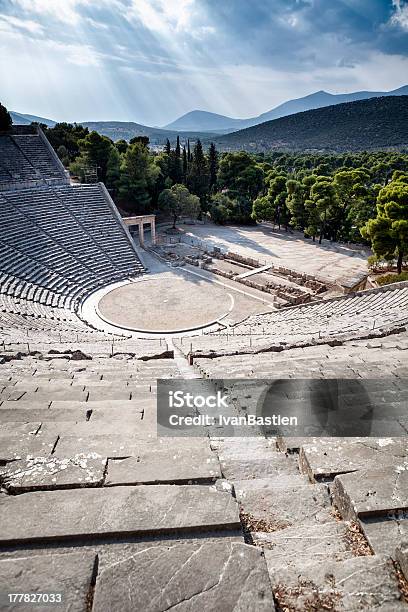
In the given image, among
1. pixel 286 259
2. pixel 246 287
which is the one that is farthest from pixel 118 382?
pixel 286 259

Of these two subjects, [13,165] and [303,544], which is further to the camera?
[13,165]

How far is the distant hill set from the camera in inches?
5595

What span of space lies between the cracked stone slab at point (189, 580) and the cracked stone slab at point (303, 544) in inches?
11.2

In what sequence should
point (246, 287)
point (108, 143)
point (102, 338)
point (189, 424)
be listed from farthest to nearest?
point (108, 143)
point (246, 287)
point (102, 338)
point (189, 424)

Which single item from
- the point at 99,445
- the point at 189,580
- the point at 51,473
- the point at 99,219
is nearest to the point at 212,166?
the point at 99,219

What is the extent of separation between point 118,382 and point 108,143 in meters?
37.7

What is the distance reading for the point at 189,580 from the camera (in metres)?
2.32

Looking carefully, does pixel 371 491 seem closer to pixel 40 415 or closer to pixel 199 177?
pixel 40 415

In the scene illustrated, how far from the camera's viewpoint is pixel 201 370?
29.9 feet

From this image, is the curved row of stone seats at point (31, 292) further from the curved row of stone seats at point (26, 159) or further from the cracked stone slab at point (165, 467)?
the cracked stone slab at point (165, 467)

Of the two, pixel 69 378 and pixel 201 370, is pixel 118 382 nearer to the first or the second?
pixel 69 378

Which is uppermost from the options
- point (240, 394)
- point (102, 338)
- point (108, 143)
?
point (108, 143)

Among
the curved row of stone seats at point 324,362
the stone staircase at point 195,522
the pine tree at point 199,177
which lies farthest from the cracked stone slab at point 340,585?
the pine tree at point 199,177

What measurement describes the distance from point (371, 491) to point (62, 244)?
25.5 metres
